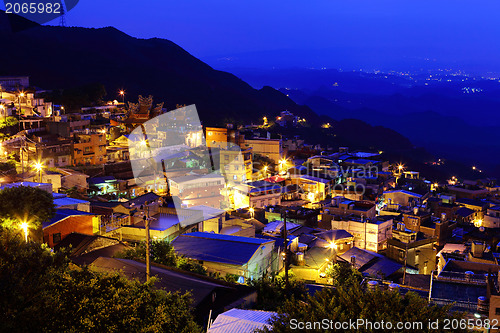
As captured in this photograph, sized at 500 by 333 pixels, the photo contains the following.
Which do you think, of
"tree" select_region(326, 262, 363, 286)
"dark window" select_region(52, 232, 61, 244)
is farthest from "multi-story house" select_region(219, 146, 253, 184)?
"dark window" select_region(52, 232, 61, 244)

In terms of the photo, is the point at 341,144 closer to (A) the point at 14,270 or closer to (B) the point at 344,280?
(B) the point at 344,280

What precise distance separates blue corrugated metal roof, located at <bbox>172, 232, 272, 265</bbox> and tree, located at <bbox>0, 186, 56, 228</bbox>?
3192 mm

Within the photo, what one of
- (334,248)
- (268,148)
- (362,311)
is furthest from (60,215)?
(268,148)

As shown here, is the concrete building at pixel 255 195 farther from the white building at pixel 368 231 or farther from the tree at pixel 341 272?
the tree at pixel 341 272

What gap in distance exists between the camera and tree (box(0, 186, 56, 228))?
10359 millimetres

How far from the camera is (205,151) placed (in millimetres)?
26766

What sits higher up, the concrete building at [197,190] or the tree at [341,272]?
the concrete building at [197,190]

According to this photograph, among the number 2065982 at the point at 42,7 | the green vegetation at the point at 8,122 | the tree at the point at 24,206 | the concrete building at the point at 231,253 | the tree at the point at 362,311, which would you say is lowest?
the concrete building at the point at 231,253

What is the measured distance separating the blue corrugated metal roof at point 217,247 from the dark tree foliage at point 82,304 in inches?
159

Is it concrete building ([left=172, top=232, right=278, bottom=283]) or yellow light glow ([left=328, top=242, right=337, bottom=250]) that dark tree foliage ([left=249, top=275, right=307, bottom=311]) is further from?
yellow light glow ([left=328, top=242, right=337, bottom=250])

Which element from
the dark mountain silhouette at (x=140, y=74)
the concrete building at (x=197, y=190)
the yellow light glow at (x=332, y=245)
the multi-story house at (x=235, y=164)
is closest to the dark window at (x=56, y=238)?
the yellow light glow at (x=332, y=245)

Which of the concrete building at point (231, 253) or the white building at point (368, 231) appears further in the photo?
the white building at point (368, 231)

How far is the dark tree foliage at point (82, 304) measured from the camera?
5.60 metres

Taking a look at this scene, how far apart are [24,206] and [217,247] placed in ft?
14.9
